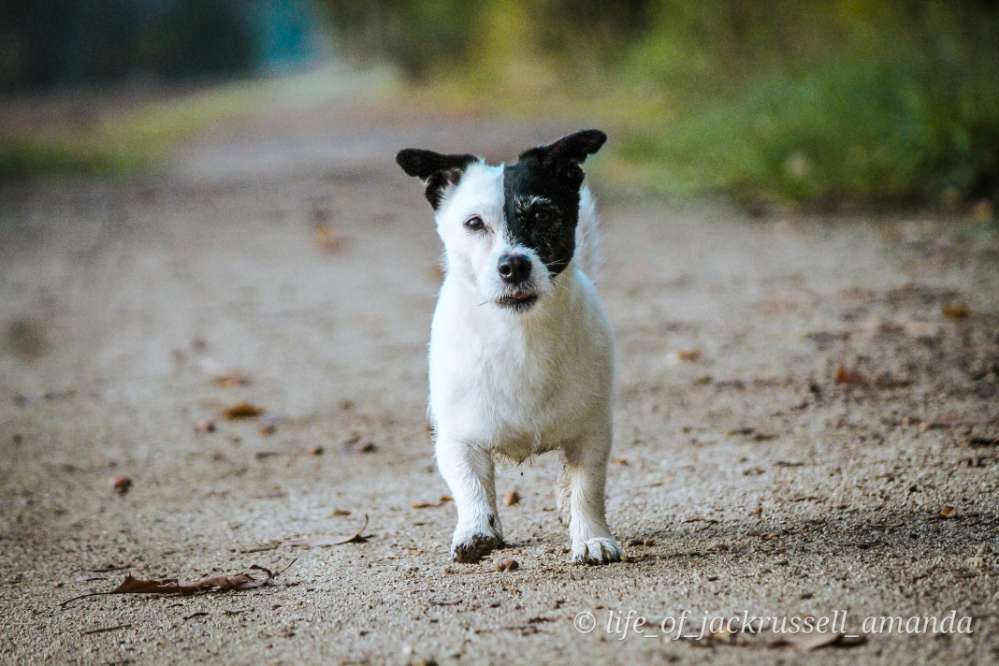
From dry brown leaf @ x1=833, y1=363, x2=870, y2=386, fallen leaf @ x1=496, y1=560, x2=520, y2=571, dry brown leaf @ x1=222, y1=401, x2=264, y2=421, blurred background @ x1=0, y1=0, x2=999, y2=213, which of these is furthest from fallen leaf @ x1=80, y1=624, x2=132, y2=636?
blurred background @ x1=0, y1=0, x2=999, y2=213

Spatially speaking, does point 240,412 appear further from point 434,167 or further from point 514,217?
point 514,217

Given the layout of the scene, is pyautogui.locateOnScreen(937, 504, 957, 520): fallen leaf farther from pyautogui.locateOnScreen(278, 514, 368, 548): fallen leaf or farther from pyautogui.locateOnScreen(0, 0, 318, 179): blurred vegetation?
pyautogui.locateOnScreen(0, 0, 318, 179): blurred vegetation

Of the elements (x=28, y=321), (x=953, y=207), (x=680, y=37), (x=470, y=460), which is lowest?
(x=28, y=321)

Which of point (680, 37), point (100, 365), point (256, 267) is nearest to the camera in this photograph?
point (100, 365)

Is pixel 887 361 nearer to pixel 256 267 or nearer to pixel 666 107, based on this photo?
pixel 256 267

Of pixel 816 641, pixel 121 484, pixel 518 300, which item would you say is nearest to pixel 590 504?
pixel 518 300

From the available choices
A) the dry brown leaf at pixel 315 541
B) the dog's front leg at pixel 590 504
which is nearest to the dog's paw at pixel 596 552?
the dog's front leg at pixel 590 504

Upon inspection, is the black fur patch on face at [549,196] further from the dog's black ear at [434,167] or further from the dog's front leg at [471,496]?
the dog's front leg at [471,496]

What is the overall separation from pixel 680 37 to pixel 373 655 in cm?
1678

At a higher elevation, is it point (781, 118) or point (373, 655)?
point (781, 118)

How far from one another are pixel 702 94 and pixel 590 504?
1436cm

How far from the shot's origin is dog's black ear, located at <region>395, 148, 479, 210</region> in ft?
14.2

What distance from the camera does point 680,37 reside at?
18.8 meters

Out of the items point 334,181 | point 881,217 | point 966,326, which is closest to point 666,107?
point 334,181
